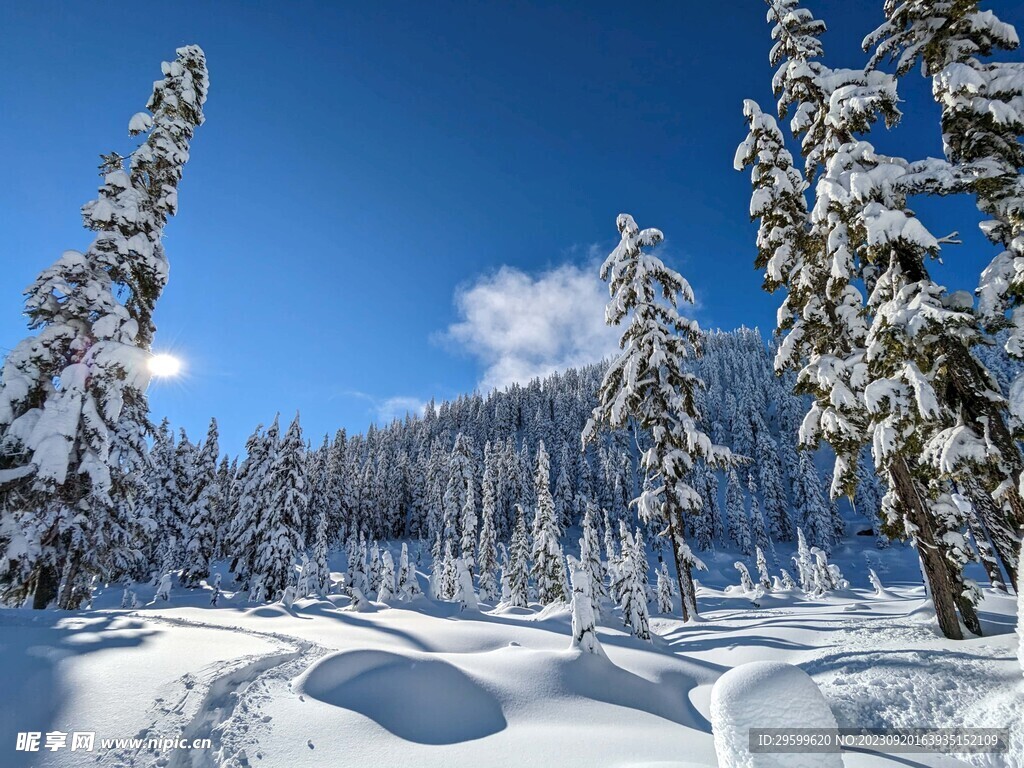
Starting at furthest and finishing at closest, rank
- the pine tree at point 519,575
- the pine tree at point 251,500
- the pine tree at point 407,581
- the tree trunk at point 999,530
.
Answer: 1. the pine tree at point 407,581
2. the pine tree at point 519,575
3. the pine tree at point 251,500
4. the tree trunk at point 999,530

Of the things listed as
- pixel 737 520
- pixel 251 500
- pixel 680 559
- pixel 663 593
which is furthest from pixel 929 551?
pixel 737 520

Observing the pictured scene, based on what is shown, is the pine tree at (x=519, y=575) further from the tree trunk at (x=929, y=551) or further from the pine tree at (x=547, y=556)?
the tree trunk at (x=929, y=551)

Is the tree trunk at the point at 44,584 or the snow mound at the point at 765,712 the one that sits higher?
the tree trunk at the point at 44,584

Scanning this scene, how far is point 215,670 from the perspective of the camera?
5.86 m

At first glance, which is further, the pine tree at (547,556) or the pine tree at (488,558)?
the pine tree at (488,558)

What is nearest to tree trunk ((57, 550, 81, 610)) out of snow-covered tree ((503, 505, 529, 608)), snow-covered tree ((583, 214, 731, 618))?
snow-covered tree ((583, 214, 731, 618))

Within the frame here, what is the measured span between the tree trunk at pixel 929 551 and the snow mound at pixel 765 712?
792 cm

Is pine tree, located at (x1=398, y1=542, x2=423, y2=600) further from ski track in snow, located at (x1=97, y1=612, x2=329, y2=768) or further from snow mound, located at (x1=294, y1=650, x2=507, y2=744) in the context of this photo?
snow mound, located at (x1=294, y1=650, x2=507, y2=744)

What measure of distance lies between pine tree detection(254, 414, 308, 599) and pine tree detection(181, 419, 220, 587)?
1092 cm

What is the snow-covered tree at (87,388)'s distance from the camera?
1027 cm

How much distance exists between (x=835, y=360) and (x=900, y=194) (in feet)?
11.3

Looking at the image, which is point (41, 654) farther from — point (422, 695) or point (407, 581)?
point (407, 581)

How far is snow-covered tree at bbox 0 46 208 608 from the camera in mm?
10273

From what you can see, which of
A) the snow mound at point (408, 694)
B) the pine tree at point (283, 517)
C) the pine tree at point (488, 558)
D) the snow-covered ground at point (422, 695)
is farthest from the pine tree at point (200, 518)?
the snow mound at point (408, 694)
